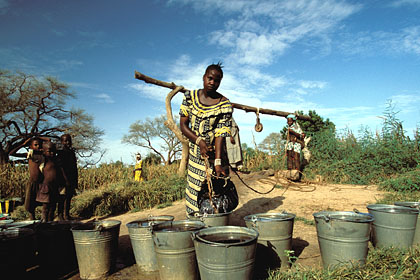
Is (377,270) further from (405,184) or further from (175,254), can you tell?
(405,184)

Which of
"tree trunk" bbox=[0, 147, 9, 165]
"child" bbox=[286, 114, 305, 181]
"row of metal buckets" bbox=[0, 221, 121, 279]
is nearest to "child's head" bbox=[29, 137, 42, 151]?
"row of metal buckets" bbox=[0, 221, 121, 279]

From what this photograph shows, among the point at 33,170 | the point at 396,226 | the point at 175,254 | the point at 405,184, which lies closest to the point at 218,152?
the point at 175,254

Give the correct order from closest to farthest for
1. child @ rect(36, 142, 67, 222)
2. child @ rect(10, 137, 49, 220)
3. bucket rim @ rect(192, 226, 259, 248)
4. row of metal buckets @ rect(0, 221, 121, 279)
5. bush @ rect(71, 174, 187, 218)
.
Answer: bucket rim @ rect(192, 226, 259, 248)
row of metal buckets @ rect(0, 221, 121, 279)
child @ rect(36, 142, 67, 222)
child @ rect(10, 137, 49, 220)
bush @ rect(71, 174, 187, 218)

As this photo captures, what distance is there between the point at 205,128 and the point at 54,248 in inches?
89.9

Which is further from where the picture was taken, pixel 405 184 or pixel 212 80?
pixel 405 184

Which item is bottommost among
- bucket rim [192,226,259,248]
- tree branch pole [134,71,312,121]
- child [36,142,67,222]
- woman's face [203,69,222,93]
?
bucket rim [192,226,259,248]

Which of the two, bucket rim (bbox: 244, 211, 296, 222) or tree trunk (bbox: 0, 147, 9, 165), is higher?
tree trunk (bbox: 0, 147, 9, 165)

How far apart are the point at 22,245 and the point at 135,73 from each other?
4.88 metres

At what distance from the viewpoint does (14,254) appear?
8.25 ft

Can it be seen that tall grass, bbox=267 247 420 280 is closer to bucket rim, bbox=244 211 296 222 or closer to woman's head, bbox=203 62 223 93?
bucket rim, bbox=244 211 296 222

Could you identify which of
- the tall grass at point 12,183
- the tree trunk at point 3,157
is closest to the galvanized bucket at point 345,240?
the tall grass at point 12,183

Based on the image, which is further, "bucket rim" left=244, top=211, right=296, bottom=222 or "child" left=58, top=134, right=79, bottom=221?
"child" left=58, top=134, right=79, bottom=221

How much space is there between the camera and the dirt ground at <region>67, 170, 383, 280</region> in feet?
10.00

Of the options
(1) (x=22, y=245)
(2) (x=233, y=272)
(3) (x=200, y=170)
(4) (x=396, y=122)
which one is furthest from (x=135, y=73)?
(4) (x=396, y=122)
